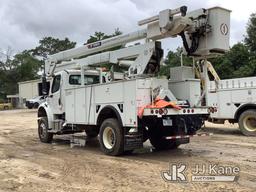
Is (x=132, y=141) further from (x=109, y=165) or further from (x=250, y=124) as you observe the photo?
(x=250, y=124)

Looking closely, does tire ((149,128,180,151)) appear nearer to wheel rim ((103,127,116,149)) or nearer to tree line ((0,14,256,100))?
wheel rim ((103,127,116,149))

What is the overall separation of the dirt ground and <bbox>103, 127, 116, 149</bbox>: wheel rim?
33cm

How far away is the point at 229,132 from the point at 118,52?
803cm

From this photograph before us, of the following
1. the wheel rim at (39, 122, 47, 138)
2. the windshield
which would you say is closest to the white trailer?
the windshield

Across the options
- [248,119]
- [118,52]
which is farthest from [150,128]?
[248,119]

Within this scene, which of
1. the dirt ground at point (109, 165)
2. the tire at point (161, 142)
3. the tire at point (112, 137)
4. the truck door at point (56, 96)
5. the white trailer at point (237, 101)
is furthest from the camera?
the white trailer at point (237, 101)

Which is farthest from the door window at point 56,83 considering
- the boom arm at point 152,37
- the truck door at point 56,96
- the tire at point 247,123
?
the tire at point 247,123

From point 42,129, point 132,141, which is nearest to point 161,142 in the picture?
point 132,141

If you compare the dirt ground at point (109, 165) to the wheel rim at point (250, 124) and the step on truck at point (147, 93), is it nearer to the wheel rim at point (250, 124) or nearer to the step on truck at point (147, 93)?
the step on truck at point (147, 93)

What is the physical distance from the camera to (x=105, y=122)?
11.7 metres

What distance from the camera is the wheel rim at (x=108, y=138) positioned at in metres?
11.6

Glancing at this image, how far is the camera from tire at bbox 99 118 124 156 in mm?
11133

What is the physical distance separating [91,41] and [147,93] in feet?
144

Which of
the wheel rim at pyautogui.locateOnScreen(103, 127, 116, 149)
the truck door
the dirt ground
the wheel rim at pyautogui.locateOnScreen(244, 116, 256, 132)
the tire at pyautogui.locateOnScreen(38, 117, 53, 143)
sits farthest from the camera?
the wheel rim at pyautogui.locateOnScreen(244, 116, 256, 132)
